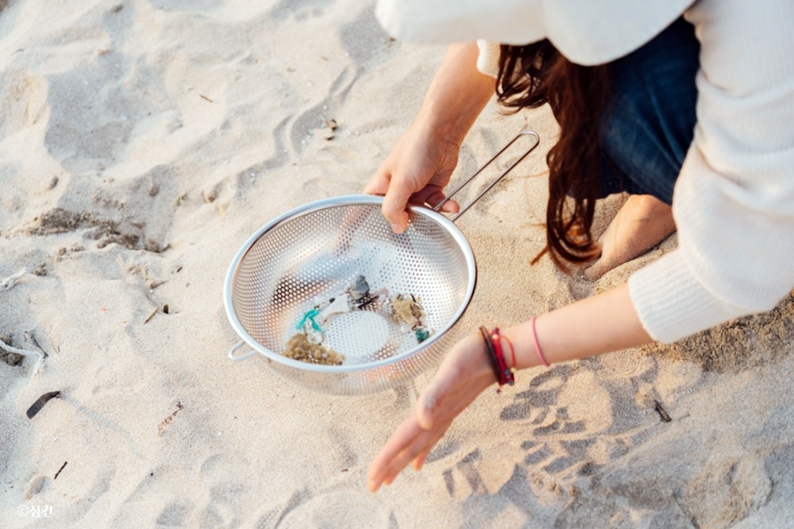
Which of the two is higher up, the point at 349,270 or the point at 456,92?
the point at 456,92

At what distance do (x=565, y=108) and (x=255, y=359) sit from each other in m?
0.81

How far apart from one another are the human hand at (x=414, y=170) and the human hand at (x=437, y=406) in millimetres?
403

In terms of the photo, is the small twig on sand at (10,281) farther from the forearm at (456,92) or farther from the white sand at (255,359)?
the forearm at (456,92)

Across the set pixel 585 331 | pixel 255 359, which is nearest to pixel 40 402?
pixel 255 359

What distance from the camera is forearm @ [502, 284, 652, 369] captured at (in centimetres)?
101

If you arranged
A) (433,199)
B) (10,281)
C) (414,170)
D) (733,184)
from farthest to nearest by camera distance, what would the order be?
(10,281) → (433,199) → (414,170) → (733,184)

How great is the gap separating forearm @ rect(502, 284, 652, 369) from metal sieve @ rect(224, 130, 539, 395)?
8.3 inches

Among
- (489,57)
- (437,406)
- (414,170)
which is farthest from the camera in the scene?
(414,170)

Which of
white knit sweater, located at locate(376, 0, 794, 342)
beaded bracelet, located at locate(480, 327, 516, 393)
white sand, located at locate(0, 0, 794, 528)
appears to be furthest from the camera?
white sand, located at locate(0, 0, 794, 528)

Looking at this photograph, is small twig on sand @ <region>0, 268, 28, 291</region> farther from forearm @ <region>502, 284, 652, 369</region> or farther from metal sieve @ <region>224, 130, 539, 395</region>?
forearm @ <region>502, 284, 652, 369</region>

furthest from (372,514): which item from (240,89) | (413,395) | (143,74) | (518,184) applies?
(143,74)

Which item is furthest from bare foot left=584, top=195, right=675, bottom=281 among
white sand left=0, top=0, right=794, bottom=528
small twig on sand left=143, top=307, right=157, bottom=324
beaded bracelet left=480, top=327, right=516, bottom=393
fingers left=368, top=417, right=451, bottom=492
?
small twig on sand left=143, top=307, right=157, bottom=324

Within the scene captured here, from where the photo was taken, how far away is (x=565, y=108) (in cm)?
98

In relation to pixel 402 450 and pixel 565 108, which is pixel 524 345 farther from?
pixel 565 108
